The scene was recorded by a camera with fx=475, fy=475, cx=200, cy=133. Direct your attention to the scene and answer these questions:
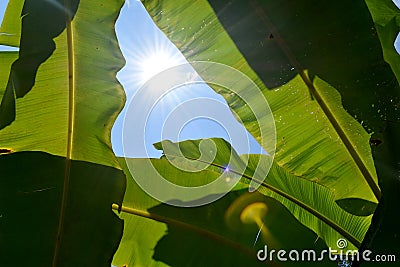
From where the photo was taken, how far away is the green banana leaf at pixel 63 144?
1129mm

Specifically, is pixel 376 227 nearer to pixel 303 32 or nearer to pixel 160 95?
pixel 303 32

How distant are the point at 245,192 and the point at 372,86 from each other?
0.48 m

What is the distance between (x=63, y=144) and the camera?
3.84ft

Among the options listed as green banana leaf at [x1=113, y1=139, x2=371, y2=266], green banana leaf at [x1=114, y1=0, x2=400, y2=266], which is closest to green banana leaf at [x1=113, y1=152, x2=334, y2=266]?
green banana leaf at [x1=113, y1=139, x2=371, y2=266]

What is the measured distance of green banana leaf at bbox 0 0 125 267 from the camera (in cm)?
113

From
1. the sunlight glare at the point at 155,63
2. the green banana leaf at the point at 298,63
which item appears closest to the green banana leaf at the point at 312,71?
the green banana leaf at the point at 298,63

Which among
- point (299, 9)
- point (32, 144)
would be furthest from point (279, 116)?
point (32, 144)

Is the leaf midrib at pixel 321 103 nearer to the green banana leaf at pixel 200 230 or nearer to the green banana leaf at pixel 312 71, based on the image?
the green banana leaf at pixel 312 71

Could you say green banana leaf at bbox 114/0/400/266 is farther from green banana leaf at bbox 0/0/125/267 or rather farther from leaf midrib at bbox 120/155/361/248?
green banana leaf at bbox 0/0/125/267

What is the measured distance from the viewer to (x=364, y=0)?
106 centimetres

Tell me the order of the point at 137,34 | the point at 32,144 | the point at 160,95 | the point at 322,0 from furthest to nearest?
the point at 137,34 → the point at 160,95 → the point at 32,144 → the point at 322,0

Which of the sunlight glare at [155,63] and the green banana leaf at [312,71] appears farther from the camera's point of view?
the sunlight glare at [155,63]

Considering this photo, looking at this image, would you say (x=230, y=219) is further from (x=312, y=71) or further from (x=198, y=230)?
(x=312, y=71)

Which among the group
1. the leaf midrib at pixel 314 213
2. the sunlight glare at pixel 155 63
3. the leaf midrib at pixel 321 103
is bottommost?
the leaf midrib at pixel 314 213
